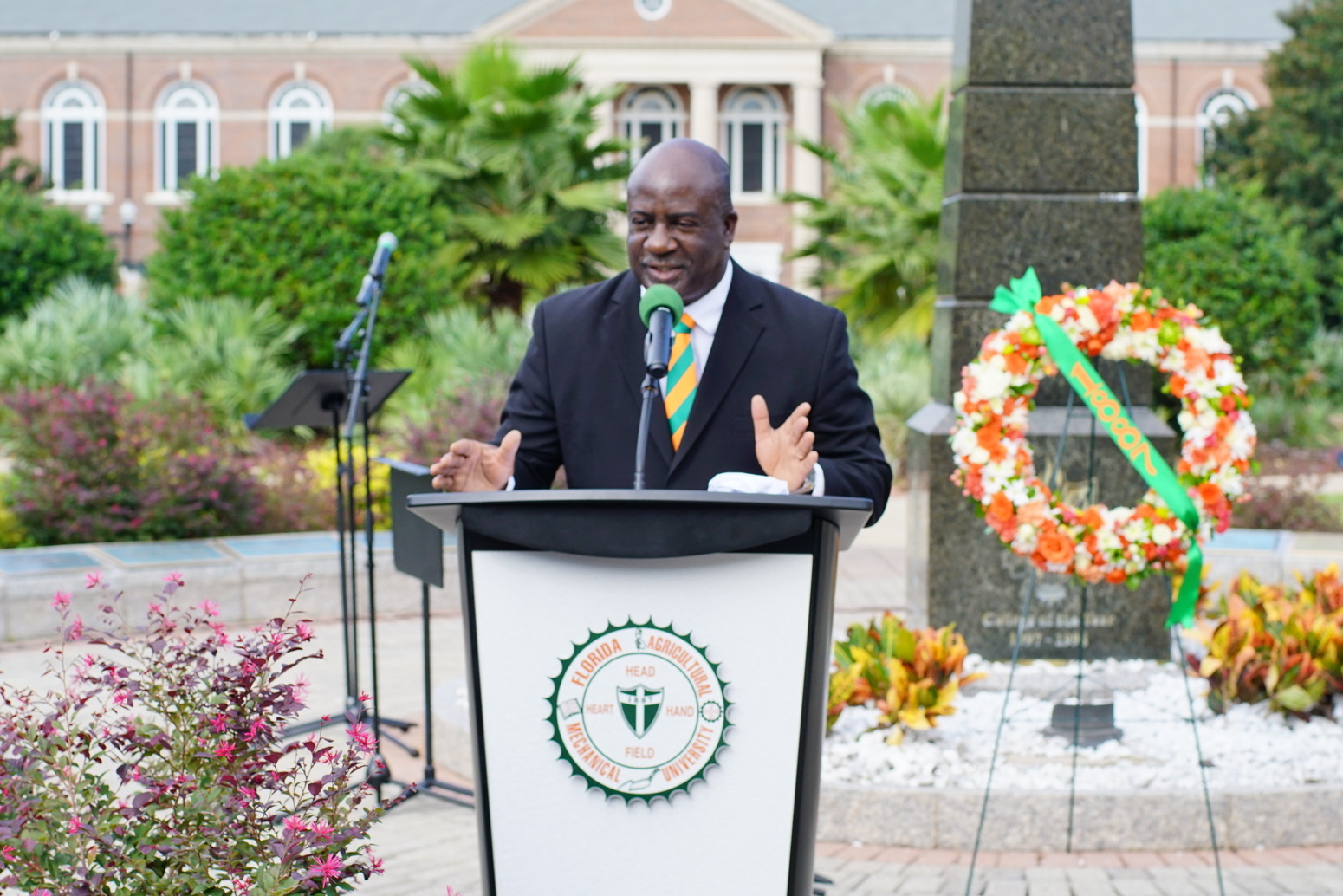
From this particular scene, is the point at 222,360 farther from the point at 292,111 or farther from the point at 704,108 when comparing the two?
the point at 292,111

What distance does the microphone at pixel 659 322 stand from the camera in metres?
2.44

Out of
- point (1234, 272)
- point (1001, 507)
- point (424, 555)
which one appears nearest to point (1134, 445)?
point (1001, 507)

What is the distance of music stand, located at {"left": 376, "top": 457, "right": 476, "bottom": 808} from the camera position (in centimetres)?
514

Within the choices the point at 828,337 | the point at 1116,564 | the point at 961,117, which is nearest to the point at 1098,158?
the point at 961,117

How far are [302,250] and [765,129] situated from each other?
2717cm

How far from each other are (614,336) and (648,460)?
33 cm

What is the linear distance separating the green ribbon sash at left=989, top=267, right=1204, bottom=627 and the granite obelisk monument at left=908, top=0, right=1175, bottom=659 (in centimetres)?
145

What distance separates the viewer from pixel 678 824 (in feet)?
7.36

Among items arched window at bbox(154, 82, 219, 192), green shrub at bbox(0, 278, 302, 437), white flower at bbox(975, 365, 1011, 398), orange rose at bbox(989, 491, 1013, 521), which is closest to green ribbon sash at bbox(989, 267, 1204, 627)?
white flower at bbox(975, 365, 1011, 398)

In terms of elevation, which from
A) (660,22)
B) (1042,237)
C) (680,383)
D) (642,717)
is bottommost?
(642,717)

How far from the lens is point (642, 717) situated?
2219 millimetres

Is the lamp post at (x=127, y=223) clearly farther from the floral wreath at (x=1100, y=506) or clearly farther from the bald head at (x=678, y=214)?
the bald head at (x=678, y=214)

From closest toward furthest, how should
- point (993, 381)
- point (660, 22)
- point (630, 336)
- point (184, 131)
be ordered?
point (630, 336), point (993, 381), point (660, 22), point (184, 131)

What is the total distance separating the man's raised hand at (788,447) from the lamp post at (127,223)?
36.5 metres
